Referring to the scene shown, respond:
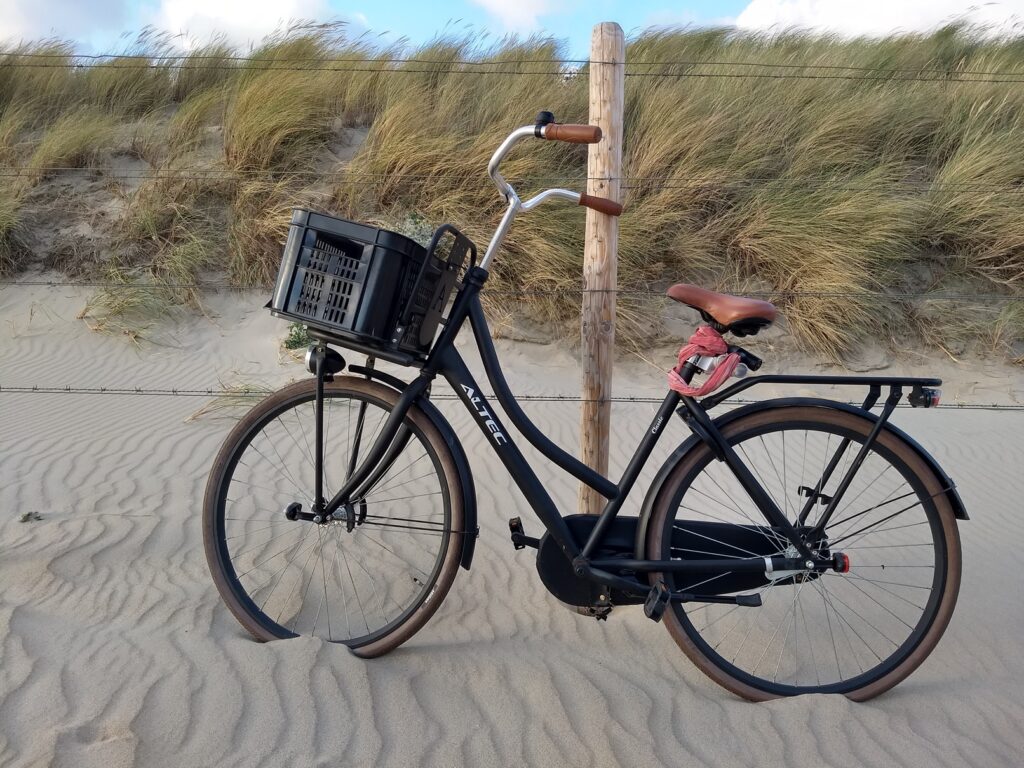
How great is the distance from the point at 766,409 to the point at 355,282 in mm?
1325

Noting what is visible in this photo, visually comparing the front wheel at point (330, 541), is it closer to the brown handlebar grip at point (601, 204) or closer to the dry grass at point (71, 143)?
the brown handlebar grip at point (601, 204)

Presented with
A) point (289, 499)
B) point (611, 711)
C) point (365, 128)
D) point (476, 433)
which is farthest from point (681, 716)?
point (365, 128)

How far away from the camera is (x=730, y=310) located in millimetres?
2320

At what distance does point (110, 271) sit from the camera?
7.32m

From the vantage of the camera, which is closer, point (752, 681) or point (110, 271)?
point (752, 681)

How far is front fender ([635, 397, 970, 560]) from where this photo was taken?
2326 mm

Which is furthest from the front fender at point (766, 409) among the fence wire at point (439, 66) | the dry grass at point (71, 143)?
the dry grass at point (71, 143)

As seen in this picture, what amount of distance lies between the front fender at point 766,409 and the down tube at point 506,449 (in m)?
0.24

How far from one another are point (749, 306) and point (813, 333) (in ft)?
16.2

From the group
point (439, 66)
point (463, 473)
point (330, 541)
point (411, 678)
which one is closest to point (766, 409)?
point (463, 473)

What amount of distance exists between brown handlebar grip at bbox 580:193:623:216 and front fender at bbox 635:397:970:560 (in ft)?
2.89

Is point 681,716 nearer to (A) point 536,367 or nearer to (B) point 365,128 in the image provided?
(A) point 536,367

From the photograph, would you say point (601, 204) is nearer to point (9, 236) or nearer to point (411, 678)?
point (411, 678)

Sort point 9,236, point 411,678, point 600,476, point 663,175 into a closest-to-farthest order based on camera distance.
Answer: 1. point 411,678
2. point 600,476
3. point 663,175
4. point 9,236
